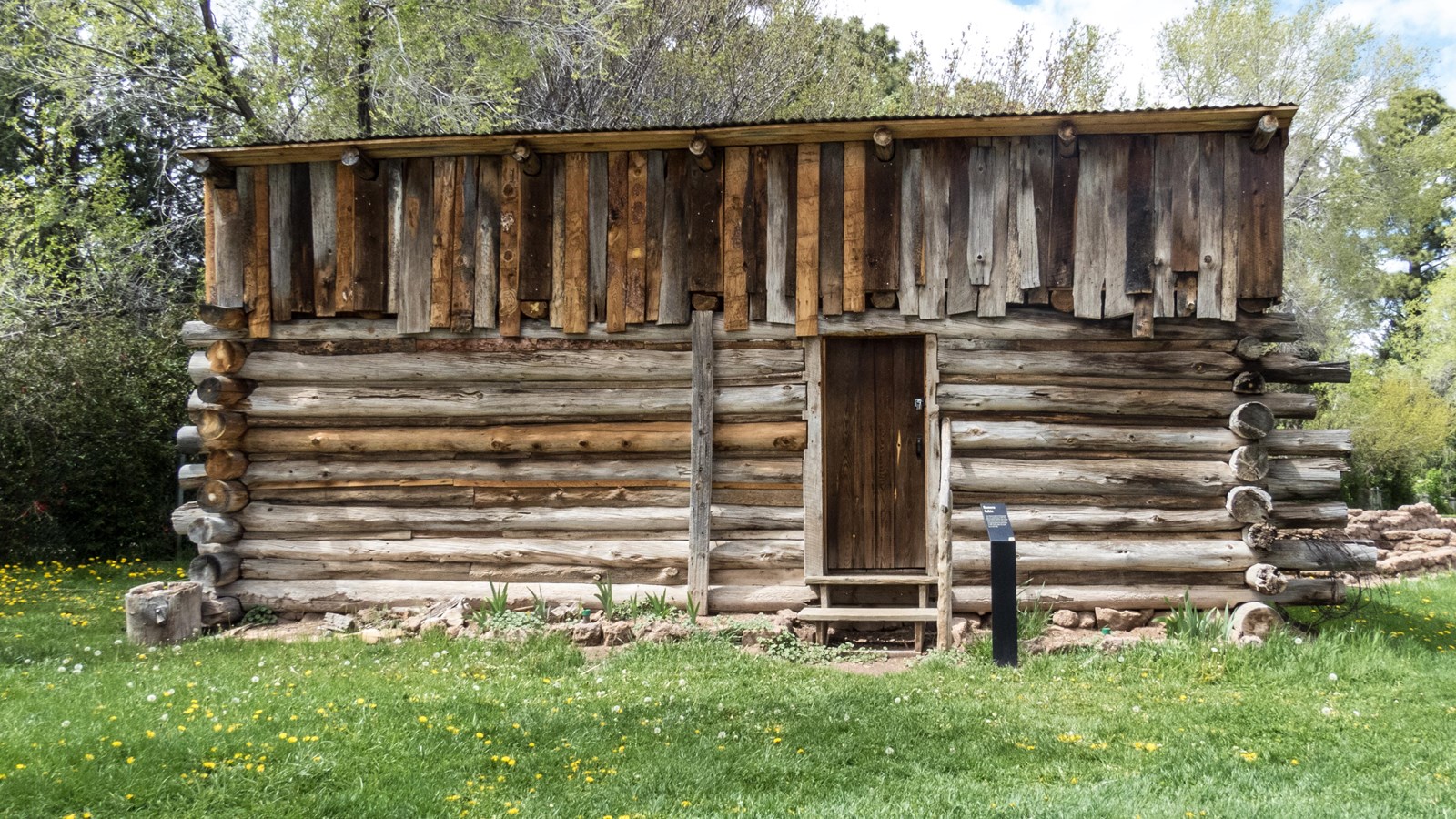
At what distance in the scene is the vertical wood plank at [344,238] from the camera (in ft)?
30.7

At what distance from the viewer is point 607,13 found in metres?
16.9

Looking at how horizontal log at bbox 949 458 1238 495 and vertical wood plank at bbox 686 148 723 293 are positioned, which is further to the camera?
vertical wood plank at bbox 686 148 723 293

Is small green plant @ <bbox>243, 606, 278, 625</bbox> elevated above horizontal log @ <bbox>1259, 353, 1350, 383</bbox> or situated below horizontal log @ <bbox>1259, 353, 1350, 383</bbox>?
below

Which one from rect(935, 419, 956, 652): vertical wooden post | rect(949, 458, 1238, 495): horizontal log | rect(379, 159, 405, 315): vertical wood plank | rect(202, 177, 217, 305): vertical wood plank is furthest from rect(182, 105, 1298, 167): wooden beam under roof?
rect(935, 419, 956, 652): vertical wooden post

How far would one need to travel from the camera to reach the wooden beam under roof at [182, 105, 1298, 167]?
830 centimetres

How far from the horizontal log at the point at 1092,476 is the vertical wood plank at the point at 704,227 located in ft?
9.01

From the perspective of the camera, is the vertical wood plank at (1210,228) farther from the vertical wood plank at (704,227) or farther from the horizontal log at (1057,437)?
the vertical wood plank at (704,227)

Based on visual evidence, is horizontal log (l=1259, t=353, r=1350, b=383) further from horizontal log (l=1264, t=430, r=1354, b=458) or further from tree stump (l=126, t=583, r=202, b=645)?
tree stump (l=126, t=583, r=202, b=645)

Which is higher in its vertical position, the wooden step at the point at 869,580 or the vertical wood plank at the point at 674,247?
the vertical wood plank at the point at 674,247

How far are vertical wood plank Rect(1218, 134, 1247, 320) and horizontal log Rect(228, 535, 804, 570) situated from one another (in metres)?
4.26

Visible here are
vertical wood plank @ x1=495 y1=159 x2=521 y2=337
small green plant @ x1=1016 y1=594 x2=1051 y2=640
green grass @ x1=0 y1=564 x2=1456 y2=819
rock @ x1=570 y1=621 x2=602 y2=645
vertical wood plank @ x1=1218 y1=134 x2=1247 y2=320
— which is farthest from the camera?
vertical wood plank @ x1=495 y1=159 x2=521 y2=337

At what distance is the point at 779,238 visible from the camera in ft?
29.3

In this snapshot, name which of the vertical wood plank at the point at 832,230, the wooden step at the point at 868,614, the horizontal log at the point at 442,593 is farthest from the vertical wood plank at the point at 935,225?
the horizontal log at the point at 442,593

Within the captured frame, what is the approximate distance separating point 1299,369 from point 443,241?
7.81 meters
